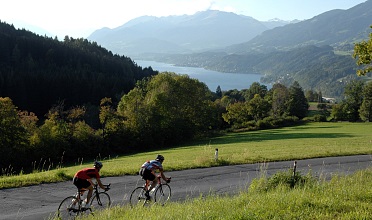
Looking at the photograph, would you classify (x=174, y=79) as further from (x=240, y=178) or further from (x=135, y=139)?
(x=240, y=178)

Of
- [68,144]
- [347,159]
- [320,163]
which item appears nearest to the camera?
[320,163]

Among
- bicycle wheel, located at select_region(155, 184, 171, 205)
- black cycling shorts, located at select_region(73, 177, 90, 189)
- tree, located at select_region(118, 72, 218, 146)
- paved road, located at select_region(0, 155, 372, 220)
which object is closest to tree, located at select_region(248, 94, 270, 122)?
tree, located at select_region(118, 72, 218, 146)

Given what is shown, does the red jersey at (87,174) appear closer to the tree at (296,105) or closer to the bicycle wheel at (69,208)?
the bicycle wheel at (69,208)

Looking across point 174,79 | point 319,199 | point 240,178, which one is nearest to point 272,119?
point 174,79

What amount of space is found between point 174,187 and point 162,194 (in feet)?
7.64

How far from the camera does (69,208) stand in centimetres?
1094

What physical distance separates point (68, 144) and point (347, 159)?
34900mm

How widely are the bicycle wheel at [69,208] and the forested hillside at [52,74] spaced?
94.2 meters

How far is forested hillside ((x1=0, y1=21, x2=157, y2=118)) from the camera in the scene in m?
106

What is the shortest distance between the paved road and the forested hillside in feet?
294

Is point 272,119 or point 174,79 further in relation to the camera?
point 272,119

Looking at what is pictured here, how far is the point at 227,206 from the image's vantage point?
8.35m

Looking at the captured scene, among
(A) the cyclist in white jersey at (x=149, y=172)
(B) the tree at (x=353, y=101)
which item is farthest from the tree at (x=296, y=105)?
(A) the cyclist in white jersey at (x=149, y=172)

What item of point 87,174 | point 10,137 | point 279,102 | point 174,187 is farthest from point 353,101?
point 87,174
